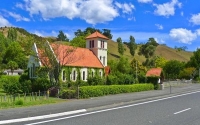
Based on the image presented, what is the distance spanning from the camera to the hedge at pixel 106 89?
85.7 ft

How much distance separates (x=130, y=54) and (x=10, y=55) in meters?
69.3

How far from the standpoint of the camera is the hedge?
2611 centimetres

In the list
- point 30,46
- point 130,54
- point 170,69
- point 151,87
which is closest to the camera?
point 30,46

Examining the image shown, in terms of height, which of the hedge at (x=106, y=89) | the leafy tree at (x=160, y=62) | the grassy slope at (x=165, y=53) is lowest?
the hedge at (x=106, y=89)

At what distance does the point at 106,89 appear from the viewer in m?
30.1

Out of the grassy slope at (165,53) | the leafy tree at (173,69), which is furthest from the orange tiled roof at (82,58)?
the grassy slope at (165,53)

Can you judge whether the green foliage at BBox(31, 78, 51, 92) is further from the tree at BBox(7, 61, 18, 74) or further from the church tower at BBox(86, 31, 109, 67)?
the tree at BBox(7, 61, 18, 74)

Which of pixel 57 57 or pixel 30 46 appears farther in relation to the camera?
pixel 30 46

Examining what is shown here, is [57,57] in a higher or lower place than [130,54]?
lower

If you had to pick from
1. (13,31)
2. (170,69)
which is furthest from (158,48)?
(13,31)

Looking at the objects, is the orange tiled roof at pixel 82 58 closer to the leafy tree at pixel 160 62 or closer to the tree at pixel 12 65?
the tree at pixel 12 65

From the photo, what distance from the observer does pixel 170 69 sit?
10294cm

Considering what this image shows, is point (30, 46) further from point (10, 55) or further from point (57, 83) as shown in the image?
point (10, 55)

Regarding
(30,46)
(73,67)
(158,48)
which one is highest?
(158,48)
